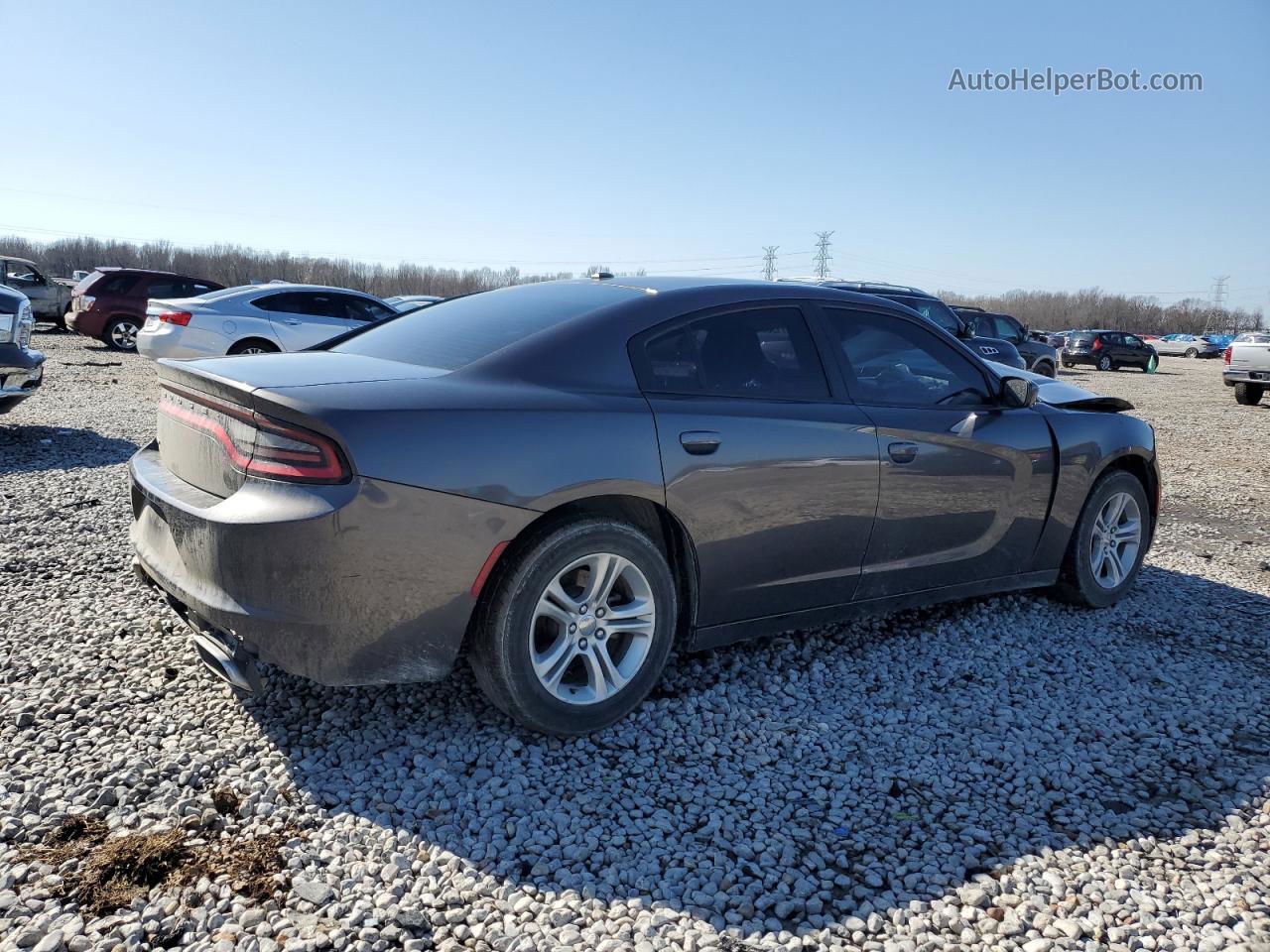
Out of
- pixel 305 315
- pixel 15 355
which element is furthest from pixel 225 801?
pixel 305 315

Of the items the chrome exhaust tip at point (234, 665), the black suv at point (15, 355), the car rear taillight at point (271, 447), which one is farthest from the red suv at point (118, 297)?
the chrome exhaust tip at point (234, 665)

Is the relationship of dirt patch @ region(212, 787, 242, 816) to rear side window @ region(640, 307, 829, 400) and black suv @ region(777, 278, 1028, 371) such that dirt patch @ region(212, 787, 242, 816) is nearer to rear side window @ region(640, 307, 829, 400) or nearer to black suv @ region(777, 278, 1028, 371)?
rear side window @ region(640, 307, 829, 400)

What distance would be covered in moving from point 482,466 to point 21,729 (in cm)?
176

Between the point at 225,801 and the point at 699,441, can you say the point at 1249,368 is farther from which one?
the point at 225,801

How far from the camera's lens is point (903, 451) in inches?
152

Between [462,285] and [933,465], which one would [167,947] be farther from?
[462,285]

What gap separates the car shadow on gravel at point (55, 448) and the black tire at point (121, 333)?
11.0 m

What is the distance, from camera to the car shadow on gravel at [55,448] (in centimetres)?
729

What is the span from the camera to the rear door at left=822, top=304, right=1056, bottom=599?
387cm

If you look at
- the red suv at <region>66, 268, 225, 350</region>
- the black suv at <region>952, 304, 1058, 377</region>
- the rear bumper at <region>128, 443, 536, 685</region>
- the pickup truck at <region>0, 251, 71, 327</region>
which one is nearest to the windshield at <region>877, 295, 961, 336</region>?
the black suv at <region>952, 304, 1058, 377</region>

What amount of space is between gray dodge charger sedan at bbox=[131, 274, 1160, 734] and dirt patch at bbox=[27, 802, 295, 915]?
18.7 inches

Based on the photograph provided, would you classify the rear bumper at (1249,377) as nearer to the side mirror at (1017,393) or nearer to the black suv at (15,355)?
the side mirror at (1017,393)

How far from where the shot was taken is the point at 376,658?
2816 mm

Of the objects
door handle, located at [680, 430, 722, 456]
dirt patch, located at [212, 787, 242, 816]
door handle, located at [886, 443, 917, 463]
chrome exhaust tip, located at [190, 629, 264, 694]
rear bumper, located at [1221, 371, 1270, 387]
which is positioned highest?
rear bumper, located at [1221, 371, 1270, 387]
